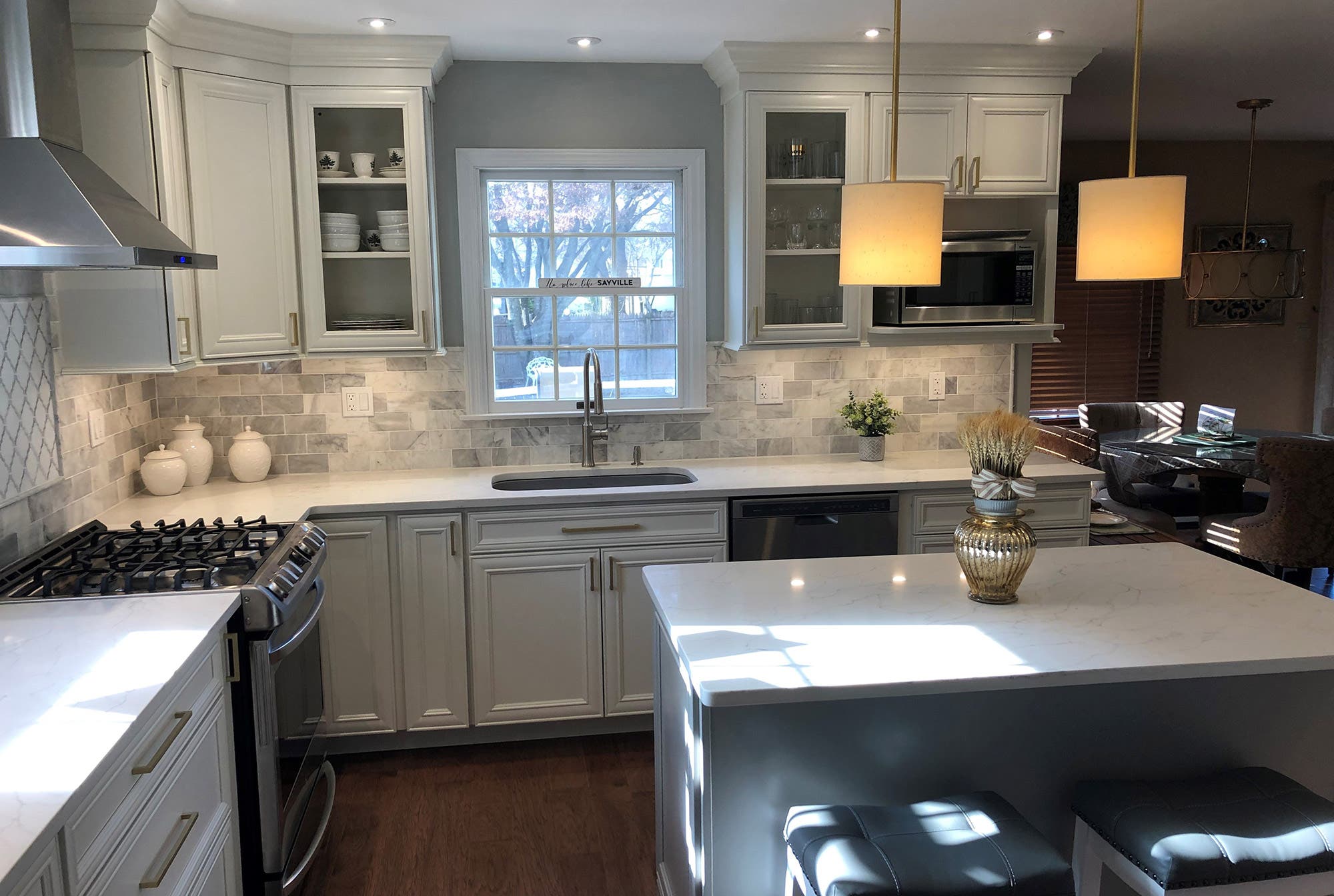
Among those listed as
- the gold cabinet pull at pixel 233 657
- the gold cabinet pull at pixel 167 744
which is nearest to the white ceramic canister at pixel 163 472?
the gold cabinet pull at pixel 233 657

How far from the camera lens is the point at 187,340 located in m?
3.20

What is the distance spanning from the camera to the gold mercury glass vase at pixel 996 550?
7.24 ft

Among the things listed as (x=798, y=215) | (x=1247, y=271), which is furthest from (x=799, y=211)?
(x=1247, y=271)

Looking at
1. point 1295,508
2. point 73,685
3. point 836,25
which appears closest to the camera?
point 73,685

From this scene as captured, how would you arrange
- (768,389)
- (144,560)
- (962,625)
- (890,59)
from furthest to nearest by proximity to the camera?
1. (768,389)
2. (890,59)
3. (144,560)
4. (962,625)

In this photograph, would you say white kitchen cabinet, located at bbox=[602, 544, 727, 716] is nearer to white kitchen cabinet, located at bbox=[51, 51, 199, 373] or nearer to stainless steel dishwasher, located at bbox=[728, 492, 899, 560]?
stainless steel dishwasher, located at bbox=[728, 492, 899, 560]

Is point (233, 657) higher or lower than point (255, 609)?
lower

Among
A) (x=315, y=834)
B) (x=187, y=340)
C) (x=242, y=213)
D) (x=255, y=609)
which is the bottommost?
(x=315, y=834)

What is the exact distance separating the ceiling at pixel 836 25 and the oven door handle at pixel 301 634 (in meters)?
1.78

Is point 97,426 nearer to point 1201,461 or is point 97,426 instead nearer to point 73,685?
point 73,685

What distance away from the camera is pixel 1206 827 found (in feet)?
5.92

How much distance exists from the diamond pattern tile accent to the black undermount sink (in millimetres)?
1537

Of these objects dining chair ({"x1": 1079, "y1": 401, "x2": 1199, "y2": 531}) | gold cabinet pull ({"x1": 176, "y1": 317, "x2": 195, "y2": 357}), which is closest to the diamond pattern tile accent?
gold cabinet pull ({"x1": 176, "y1": 317, "x2": 195, "y2": 357})

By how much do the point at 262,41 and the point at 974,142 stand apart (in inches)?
101
